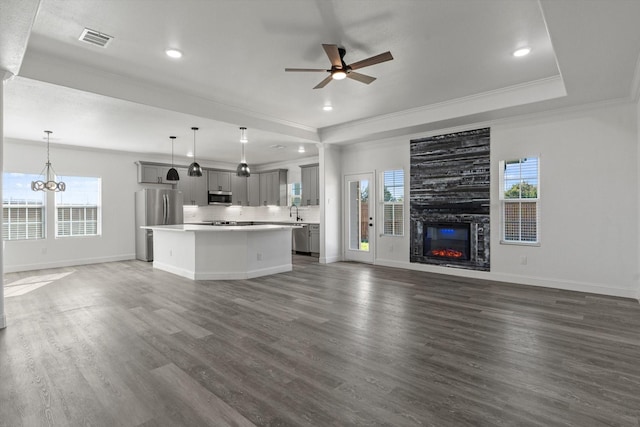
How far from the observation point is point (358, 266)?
7168mm

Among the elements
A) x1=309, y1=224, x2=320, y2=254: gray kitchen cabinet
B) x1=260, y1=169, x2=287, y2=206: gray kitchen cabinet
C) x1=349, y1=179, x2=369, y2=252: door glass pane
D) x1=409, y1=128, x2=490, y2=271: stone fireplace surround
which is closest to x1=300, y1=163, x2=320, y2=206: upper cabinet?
x1=309, y1=224, x2=320, y2=254: gray kitchen cabinet

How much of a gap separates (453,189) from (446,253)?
1225 millimetres

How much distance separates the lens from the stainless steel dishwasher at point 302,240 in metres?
9.32

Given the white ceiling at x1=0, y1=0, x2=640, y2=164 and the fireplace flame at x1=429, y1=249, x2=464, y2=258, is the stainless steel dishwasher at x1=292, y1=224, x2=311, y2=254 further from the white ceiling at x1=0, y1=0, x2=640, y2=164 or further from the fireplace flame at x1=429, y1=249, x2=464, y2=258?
the fireplace flame at x1=429, y1=249, x2=464, y2=258

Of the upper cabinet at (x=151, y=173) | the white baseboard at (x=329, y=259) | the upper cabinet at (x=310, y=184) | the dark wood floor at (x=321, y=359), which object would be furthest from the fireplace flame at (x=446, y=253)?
the upper cabinet at (x=151, y=173)

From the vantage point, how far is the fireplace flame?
624 cm

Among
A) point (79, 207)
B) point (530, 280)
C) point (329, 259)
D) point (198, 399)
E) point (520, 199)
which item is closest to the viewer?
point (198, 399)

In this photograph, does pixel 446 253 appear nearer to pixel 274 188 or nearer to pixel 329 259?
pixel 329 259

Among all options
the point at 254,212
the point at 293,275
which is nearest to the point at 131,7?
the point at 293,275

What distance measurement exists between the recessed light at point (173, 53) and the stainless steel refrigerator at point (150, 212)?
5.22 meters

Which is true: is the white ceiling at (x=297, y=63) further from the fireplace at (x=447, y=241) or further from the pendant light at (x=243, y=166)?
the fireplace at (x=447, y=241)

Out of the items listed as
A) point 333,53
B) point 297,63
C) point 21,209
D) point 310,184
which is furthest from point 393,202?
point 21,209

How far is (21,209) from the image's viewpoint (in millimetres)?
7086

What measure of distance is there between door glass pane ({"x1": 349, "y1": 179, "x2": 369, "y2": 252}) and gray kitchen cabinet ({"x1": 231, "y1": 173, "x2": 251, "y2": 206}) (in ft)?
13.9
